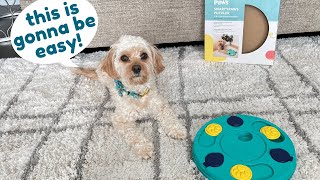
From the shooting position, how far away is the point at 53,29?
4.84ft

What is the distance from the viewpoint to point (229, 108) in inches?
48.8

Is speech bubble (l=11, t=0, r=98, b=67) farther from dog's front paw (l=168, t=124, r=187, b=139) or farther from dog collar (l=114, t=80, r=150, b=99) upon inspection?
dog's front paw (l=168, t=124, r=187, b=139)

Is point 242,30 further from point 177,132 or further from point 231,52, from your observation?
point 177,132

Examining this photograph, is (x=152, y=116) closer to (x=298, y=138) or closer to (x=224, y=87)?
(x=224, y=87)

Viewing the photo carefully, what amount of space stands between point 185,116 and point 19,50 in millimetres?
850

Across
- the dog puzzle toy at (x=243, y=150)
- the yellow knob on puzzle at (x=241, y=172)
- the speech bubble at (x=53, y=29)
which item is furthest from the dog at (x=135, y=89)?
the speech bubble at (x=53, y=29)

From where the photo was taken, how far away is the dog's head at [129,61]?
1.15m

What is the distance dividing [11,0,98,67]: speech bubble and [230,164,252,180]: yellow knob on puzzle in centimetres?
97

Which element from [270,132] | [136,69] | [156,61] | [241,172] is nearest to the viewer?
[241,172]

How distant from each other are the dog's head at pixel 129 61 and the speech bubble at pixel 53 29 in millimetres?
393

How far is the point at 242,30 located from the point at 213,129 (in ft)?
2.00

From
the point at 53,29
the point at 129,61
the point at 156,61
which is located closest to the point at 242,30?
the point at 156,61

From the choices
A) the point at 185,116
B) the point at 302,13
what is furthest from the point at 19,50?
the point at 302,13

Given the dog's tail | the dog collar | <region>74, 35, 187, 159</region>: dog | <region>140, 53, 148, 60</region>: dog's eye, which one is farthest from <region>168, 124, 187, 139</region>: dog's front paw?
the dog's tail
